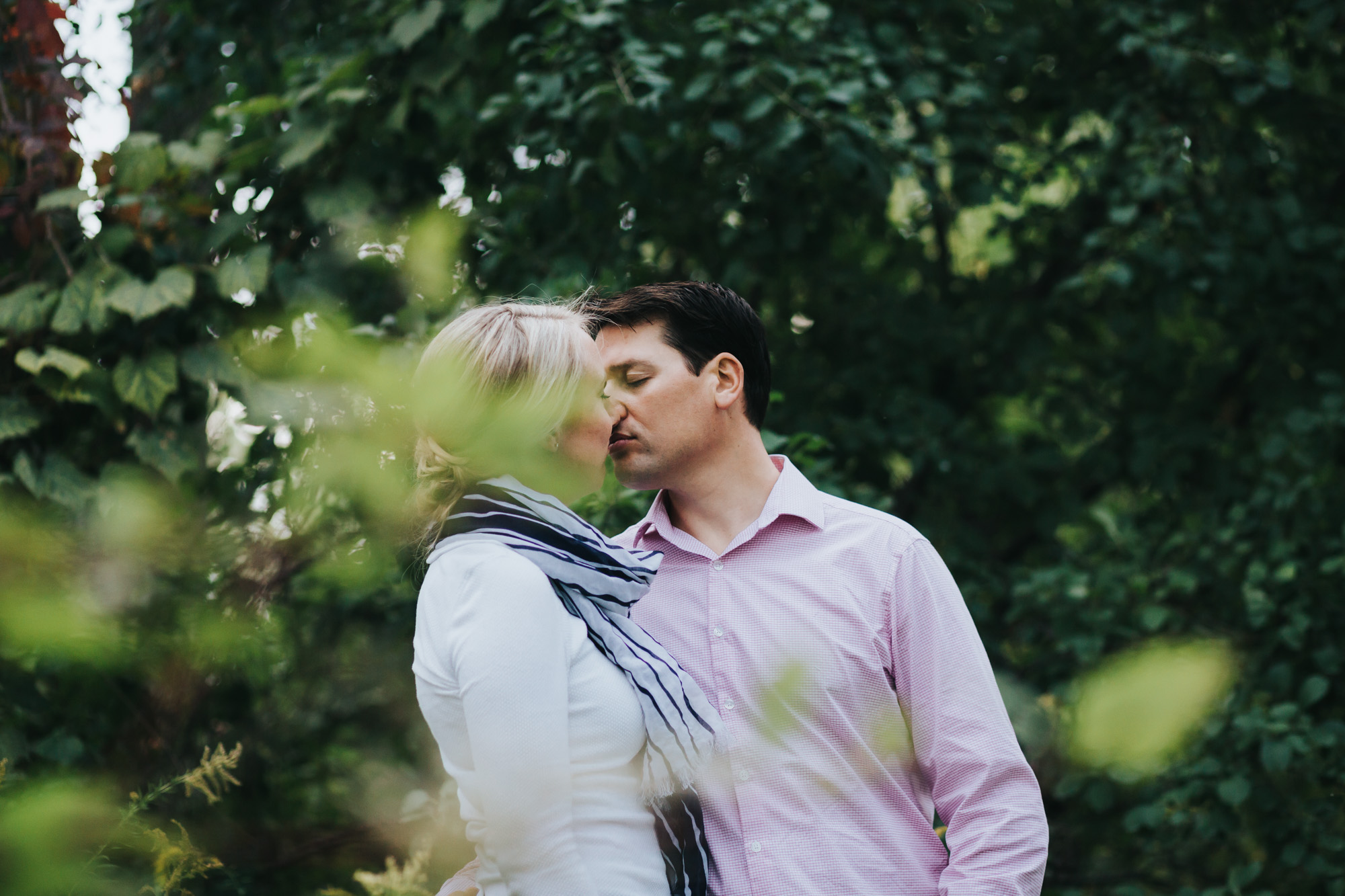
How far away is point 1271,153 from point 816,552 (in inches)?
121

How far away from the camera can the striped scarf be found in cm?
150

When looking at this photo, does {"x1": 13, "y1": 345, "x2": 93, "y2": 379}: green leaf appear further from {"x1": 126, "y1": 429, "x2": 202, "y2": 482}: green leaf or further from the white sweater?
the white sweater

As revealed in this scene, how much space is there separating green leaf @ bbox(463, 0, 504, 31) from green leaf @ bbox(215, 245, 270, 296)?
92 cm

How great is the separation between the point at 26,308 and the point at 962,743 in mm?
2732

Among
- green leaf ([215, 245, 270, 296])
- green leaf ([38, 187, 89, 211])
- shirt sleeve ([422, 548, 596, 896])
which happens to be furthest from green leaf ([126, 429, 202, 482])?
shirt sleeve ([422, 548, 596, 896])

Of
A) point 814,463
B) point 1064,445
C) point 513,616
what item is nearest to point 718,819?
point 513,616

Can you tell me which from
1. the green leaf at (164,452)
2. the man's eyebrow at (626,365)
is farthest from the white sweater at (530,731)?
the green leaf at (164,452)

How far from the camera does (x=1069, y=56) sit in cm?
427

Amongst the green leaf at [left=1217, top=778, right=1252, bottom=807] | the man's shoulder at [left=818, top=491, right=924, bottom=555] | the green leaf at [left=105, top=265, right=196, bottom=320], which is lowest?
the green leaf at [left=1217, top=778, right=1252, bottom=807]

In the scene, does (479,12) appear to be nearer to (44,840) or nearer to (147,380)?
(147,380)

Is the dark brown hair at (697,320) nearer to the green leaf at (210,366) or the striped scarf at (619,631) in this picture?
the striped scarf at (619,631)

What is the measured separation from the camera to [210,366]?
3.20m

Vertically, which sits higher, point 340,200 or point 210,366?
point 340,200

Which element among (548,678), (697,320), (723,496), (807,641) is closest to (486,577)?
(548,678)
